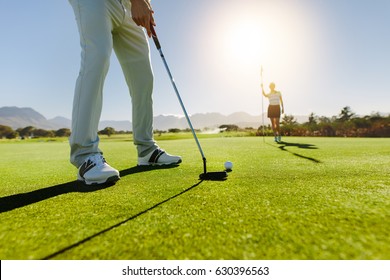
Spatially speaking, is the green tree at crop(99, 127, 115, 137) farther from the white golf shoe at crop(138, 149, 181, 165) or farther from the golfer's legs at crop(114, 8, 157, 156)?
the white golf shoe at crop(138, 149, 181, 165)

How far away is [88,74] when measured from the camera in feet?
7.70

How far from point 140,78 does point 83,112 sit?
114cm

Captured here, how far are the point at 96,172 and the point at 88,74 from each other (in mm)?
917

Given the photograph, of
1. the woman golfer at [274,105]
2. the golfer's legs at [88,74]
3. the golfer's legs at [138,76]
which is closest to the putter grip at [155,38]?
the golfer's legs at [138,76]

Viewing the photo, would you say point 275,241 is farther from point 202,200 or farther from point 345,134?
point 345,134

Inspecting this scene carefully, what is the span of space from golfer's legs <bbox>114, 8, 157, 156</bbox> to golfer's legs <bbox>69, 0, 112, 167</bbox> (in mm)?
668

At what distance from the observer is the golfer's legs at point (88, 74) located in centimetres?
234

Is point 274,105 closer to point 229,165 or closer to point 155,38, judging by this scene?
point 155,38

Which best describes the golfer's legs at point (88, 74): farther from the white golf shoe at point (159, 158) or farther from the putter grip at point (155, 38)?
the white golf shoe at point (159, 158)

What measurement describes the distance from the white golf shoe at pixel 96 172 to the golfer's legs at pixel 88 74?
0.11 metres

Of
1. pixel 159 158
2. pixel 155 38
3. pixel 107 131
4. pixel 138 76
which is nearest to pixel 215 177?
pixel 159 158

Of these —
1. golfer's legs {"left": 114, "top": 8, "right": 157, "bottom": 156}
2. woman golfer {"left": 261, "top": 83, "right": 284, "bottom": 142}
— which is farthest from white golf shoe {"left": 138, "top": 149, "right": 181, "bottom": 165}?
woman golfer {"left": 261, "top": 83, "right": 284, "bottom": 142}

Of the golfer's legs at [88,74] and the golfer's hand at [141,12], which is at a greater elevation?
the golfer's hand at [141,12]

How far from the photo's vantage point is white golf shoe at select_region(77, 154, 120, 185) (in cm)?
213
